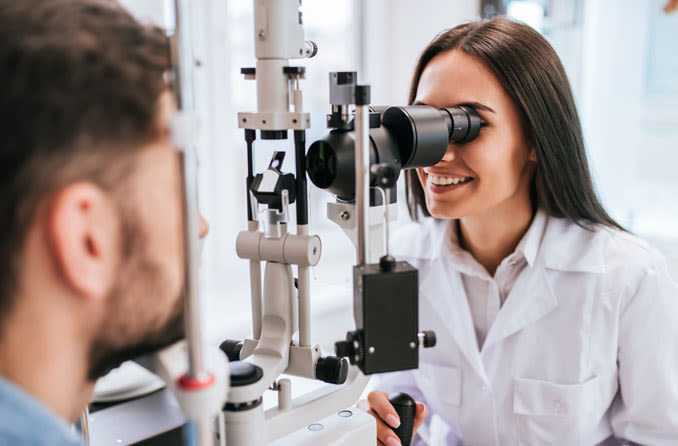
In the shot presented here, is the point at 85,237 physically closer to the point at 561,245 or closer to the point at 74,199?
the point at 74,199

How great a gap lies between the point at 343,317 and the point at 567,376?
1286 mm

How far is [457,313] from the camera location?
1.35 metres

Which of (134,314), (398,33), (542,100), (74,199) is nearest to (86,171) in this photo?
(74,199)

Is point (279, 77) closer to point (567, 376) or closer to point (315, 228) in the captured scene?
point (567, 376)

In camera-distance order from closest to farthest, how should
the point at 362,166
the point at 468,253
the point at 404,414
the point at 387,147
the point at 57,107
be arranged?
the point at 57,107 → the point at 362,166 → the point at 387,147 → the point at 404,414 → the point at 468,253

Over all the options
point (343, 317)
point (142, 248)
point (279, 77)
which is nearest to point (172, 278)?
point (142, 248)

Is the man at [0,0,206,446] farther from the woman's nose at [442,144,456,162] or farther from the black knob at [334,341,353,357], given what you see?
the woman's nose at [442,144,456,162]

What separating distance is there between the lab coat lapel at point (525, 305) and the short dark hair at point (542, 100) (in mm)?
161

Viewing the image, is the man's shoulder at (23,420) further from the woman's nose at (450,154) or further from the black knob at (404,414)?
the woman's nose at (450,154)

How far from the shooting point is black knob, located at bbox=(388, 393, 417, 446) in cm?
102

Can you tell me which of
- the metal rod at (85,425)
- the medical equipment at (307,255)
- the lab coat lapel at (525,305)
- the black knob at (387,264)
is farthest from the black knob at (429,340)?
the lab coat lapel at (525,305)

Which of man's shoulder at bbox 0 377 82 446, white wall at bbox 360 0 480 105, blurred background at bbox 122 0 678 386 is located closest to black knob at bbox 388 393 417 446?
man's shoulder at bbox 0 377 82 446

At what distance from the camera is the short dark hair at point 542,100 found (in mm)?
1174

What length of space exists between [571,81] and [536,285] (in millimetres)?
1758
